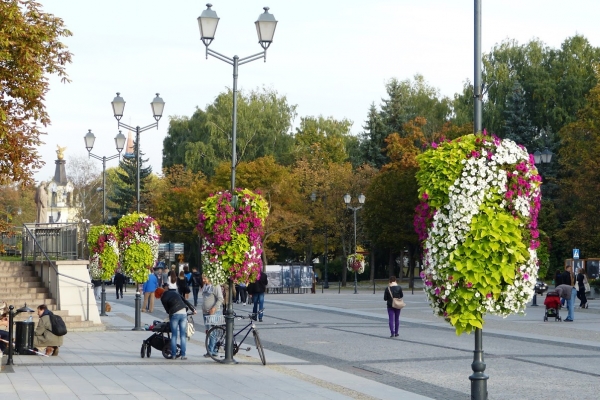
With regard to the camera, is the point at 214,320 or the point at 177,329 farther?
the point at 214,320

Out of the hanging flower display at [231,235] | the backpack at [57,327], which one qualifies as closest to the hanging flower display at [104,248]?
the hanging flower display at [231,235]

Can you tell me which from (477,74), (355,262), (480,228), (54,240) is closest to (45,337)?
(480,228)

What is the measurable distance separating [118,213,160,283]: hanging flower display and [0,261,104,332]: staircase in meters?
4.49

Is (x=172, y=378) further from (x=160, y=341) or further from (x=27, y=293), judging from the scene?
(x=27, y=293)

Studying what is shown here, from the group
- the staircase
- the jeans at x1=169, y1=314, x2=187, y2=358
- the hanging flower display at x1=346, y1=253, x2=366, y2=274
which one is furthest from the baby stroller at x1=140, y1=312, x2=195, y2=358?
the hanging flower display at x1=346, y1=253, x2=366, y2=274

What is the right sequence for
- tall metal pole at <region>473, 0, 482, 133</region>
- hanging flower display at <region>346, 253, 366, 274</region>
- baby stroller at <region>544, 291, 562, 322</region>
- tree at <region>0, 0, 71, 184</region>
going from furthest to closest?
hanging flower display at <region>346, 253, 366, 274</region> < baby stroller at <region>544, 291, 562, 322</region> < tree at <region>0, 0, 71, 184</region> < tall metal pole at <region>473, 0, 482, 133</region>

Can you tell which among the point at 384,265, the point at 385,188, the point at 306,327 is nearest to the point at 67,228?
the point at 306,327

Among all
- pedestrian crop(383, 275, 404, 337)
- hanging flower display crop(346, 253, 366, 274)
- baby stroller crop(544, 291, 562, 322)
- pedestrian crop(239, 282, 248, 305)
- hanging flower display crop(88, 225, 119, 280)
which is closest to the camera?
pedestrian crop(383, 275, 404, 337)

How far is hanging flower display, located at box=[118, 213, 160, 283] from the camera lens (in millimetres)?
34719

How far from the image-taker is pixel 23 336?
19891 mm

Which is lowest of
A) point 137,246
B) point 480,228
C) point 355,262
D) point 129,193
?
point 480,228

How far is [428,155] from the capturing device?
11688mm

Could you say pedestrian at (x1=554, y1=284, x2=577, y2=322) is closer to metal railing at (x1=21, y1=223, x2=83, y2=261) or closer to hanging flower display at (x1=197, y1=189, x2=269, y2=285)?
hanging flower display at (x1=197, y1=189, x2=269, y2=285)

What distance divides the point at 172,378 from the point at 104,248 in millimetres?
23505
